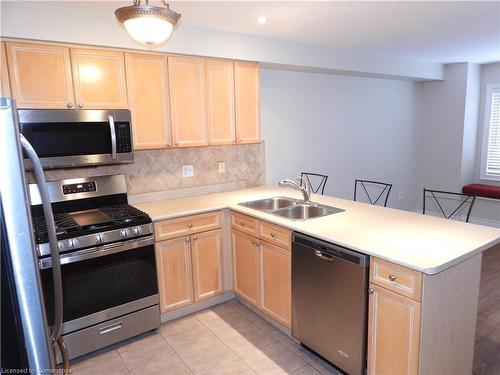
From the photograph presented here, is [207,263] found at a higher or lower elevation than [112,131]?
lower

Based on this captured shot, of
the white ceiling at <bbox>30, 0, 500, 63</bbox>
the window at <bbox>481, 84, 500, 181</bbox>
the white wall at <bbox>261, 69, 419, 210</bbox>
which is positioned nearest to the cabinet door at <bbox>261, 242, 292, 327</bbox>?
the white wall at <bbox>261, 69, 419, 210</bbox>

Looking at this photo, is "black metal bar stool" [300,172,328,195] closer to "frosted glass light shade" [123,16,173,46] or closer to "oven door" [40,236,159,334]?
"oven door" [40,236,159,334]

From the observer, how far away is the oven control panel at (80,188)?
2.70 meters

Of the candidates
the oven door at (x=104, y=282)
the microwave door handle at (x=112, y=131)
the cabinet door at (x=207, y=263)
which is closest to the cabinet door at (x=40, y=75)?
the microwave door handle at (x=112, y=131)

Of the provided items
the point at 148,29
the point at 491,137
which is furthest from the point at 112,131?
the point at 491,137

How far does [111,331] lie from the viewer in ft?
8.14

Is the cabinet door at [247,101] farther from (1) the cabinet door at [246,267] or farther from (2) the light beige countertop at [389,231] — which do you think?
(1) the cabinet door at [246,267]

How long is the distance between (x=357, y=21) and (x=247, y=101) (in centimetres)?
120

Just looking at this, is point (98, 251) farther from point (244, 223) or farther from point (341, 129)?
point (341, 129)

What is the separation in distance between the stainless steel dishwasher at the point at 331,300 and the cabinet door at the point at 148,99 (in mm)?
1483

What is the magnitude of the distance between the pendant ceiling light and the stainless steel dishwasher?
1.46 m

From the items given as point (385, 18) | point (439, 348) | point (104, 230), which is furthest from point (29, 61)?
point (439, 348)

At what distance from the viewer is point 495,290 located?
3.30 m

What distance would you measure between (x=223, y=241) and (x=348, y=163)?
2590 millimetres
